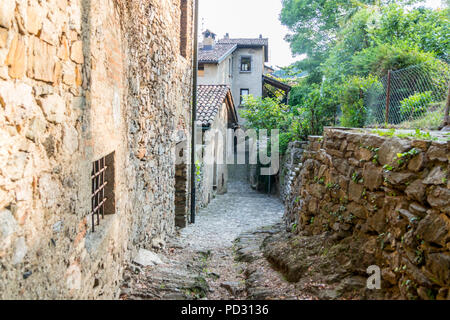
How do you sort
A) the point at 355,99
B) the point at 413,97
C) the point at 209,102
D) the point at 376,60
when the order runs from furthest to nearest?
the point at 209,102
the point at 376,60
the point at 355,99
the point at 413,97

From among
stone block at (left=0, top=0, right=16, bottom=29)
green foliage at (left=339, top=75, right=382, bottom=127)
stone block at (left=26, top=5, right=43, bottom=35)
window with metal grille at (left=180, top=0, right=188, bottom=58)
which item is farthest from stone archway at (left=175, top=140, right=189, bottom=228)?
stone block at (left=0, top=0, right=16, bottom=29)

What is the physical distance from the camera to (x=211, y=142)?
40.6ft

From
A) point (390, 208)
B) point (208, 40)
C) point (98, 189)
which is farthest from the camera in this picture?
point (208, 40)

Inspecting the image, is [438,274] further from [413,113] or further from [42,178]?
[413,113]

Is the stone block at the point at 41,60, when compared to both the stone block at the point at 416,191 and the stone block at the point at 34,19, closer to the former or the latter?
the stone block at the point at 34,19

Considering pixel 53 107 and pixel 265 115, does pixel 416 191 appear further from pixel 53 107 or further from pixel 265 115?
pixel 265 115

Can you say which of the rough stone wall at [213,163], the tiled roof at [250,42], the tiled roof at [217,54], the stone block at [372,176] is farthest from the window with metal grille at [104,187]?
the tiled roof at [250,42]

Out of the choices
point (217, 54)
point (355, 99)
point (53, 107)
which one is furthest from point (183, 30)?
point (217, 54)

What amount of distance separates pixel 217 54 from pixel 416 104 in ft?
47.1

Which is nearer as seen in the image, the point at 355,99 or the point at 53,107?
the point at 53,107

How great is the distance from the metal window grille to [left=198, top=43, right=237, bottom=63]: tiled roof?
1562 centimetres

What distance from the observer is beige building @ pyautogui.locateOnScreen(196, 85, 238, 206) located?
11.1 m

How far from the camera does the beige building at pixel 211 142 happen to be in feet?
36.4

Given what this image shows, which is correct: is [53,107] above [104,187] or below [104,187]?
above
